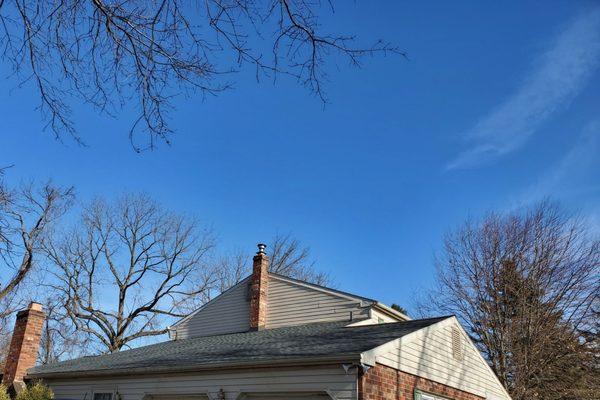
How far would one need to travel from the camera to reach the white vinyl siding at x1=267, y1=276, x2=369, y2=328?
14.9 metres

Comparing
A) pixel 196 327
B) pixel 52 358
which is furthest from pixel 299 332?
pixel 52 358

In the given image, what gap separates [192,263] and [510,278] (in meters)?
19.0

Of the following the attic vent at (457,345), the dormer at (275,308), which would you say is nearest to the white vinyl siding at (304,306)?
the dormer at (275,308)

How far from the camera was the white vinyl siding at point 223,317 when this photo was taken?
17.1 m

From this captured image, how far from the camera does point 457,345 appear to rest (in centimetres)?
1237

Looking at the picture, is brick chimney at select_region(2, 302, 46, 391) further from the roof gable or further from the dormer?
the roof gable

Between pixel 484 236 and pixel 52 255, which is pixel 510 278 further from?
pixel 52 255

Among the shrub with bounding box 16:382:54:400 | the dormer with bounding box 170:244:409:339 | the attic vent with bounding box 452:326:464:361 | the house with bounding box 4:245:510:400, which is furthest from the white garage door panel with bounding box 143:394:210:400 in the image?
the attic vent with bounding box 452:326:464:361

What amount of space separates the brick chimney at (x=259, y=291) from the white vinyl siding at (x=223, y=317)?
1.49ft

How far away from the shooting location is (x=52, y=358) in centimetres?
3791

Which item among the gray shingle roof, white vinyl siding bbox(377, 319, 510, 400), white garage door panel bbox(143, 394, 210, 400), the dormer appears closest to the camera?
the gray shingle roof

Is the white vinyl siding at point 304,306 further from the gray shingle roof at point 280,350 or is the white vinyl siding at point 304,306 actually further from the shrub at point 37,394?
the shrub at point 37,394

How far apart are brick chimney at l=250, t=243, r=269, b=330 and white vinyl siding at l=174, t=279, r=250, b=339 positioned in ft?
1.49

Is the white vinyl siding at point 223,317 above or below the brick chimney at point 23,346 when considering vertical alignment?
above
